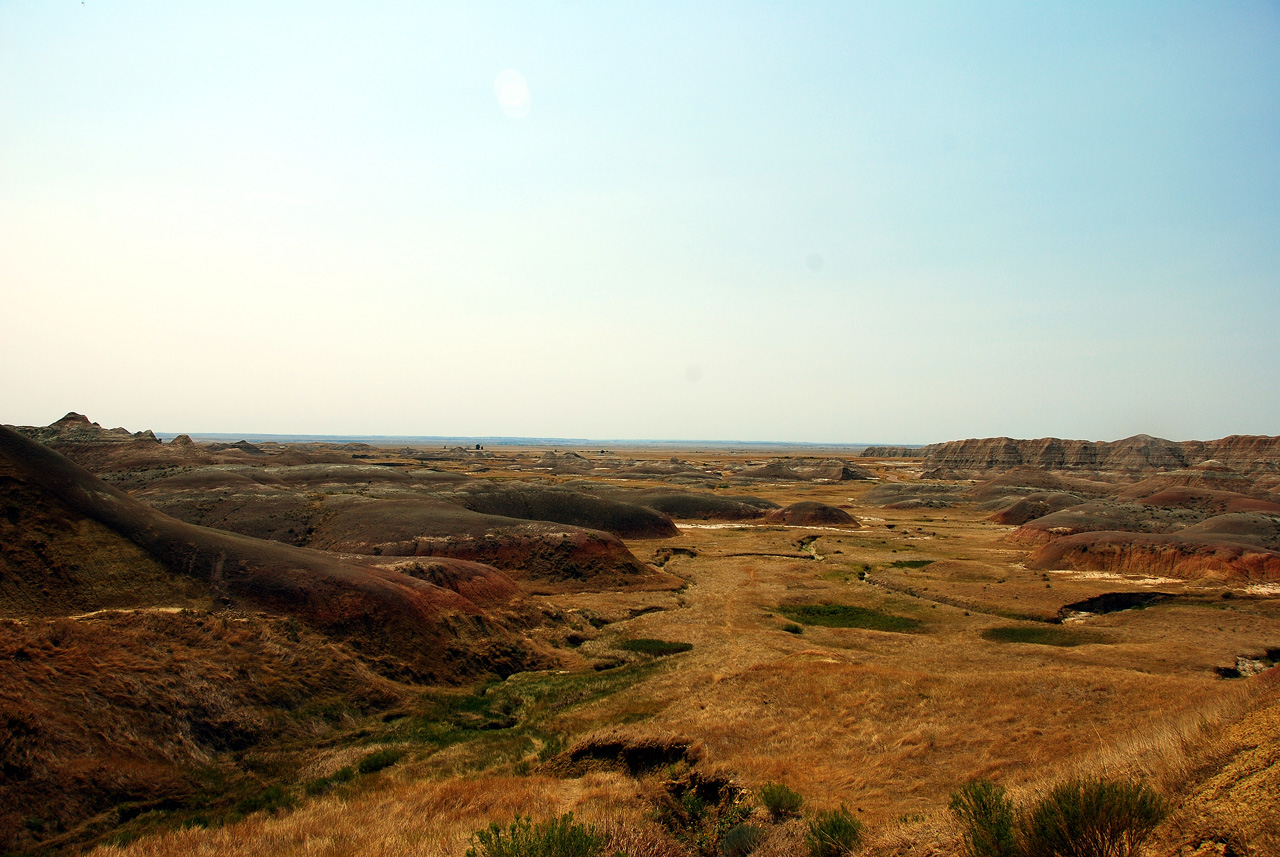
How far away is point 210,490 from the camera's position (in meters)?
42.9

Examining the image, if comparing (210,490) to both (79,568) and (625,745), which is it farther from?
(625,745)

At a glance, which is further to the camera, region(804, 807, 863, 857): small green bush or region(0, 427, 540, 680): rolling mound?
region(0, 427, 540, 680): rolling mound

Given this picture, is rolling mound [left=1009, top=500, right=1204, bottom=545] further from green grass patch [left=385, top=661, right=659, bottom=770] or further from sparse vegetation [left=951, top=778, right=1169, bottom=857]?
sparse vegetation [left=951, top=778, right=1169, bottom=857]

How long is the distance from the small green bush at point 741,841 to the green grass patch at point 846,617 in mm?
20342

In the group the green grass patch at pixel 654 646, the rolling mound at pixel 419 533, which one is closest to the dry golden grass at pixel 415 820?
the green grass patch at pixel 654 646

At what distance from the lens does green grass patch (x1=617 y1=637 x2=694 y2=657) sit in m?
25.0

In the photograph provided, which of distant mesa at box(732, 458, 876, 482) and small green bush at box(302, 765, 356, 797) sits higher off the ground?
distant mesa at box(732, 458, 876, 482)

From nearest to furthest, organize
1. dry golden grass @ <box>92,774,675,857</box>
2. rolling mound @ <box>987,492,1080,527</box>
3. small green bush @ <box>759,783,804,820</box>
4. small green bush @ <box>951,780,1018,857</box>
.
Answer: small green bush @ <box>951,780,1018,857</box>
dry golden grass @ <box>92,774,675,857</box>
small green bush @ <box>759,783,804,820</box>
rolling mound @ <box>987,492,1080,527</box>

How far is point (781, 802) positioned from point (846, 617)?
21947mm

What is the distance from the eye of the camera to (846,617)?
31.6 meters

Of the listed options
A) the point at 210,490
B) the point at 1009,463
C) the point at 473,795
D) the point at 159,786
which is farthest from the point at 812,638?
the point at 1009,463

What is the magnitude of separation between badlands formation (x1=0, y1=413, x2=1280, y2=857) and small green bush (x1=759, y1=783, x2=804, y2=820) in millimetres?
480

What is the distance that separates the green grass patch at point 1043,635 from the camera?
87.7 feet

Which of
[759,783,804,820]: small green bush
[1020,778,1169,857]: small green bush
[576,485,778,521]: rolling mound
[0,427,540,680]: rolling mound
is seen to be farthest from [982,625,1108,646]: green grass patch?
[576,485,778,521]: rolling mound
